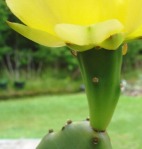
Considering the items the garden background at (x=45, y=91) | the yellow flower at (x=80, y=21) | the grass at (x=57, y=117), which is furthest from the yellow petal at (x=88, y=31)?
the garden background at (x=45, y=91)

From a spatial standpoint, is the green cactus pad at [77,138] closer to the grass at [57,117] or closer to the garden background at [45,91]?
the grass at [57,117]

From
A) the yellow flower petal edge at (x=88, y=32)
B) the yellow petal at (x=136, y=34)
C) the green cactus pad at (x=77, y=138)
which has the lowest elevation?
the green cactus pad at (x=77, y=138)

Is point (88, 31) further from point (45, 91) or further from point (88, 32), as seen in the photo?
point (45, 91)

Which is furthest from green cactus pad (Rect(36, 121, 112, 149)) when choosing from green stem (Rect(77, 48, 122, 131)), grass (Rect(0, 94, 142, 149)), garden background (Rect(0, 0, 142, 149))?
garden background (Rect(0, 0, 142, 149))

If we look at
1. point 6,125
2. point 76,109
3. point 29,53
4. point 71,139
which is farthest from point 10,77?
point 71,139

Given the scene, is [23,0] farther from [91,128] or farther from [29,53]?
[29,53]

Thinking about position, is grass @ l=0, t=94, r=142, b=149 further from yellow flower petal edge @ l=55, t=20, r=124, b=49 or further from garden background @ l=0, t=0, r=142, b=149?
yellow flower petal edge @ l=55, t=20, r=124, b=49

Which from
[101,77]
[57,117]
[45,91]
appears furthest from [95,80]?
[45,91]
